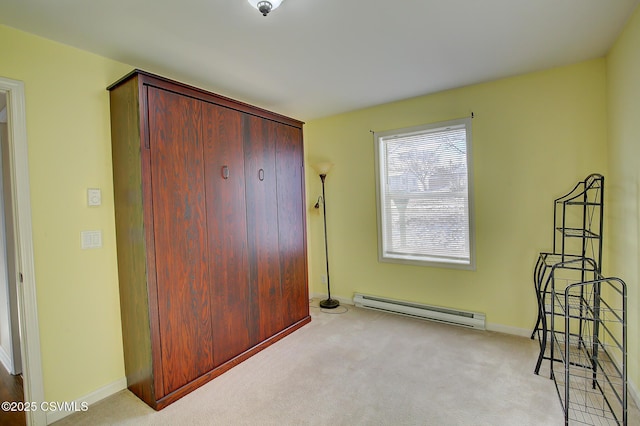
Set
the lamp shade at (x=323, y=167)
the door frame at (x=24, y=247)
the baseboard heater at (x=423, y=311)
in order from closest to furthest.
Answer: the door frame at (x=24, y=247), the baseboard heater at (x=423, y=311), the lamp shade at (x=323, y=167)

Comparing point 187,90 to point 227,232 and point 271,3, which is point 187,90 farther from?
point 227,232

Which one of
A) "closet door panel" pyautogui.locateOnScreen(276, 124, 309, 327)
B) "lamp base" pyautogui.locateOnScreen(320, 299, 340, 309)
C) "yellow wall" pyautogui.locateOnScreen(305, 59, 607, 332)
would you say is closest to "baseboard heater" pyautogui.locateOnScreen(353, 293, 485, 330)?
"yellow wall" pyautogui.locateOnScreen(305, 59, 607, 332)

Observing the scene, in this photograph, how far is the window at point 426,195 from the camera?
3.14 meters

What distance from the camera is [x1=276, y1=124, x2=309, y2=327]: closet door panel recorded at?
309 centimetres

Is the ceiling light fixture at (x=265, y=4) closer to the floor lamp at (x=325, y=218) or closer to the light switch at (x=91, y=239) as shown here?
the light switch at (x=91, y=239)

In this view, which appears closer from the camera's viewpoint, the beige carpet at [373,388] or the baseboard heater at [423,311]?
the beige carpet at [373,388]

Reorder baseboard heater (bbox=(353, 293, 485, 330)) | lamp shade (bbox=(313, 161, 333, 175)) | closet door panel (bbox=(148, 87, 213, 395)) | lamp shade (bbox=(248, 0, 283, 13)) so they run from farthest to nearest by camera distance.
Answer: lamp shade (bbox=(313, 161, 333, 175)), baseboard heater (bbox=(353, 293, 485, 330)), closet door panel (bbox=(148, 87, 213, 395)), lamp shade (bbox=(248, 0, 283, 13))

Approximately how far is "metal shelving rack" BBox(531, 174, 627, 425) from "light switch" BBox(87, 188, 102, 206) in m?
3.03

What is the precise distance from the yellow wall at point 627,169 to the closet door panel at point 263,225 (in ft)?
8.62

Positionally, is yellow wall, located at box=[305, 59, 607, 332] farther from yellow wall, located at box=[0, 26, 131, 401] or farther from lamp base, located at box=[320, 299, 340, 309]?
yellow wall, located at box=[0, 26, 131, 401]

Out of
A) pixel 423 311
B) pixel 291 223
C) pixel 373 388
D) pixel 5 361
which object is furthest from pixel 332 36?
pixel 5 361

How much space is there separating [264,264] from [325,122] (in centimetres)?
211

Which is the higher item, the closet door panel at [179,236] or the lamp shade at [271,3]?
the lamp shade at [271,3]

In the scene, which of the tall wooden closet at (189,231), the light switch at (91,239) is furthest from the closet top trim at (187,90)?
the light switch at (91,239)
